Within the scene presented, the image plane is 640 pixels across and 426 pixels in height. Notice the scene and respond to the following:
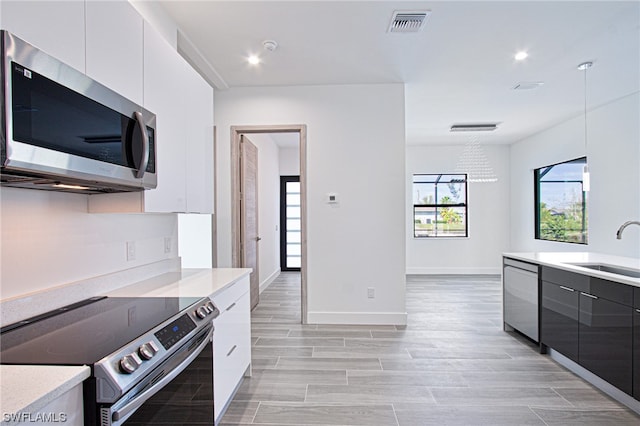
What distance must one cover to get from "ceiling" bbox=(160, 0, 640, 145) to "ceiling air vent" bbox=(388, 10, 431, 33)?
0.05m

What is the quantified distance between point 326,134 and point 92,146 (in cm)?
288

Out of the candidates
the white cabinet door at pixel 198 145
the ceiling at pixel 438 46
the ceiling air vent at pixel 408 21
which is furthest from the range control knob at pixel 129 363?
the ceiling air vent at pixel 408 21

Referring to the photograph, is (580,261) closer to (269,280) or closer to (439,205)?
(439,205)

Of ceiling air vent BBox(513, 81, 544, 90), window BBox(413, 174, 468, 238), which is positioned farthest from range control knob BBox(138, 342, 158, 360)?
window BBox(413, 174, 468, 238)

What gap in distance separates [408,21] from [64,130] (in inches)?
96.9

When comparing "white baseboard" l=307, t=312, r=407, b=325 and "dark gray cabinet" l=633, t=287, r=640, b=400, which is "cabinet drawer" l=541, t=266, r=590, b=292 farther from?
"white baseboard" l=307, t=312, r=407, b=325

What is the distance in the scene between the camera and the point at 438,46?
9.90 ft

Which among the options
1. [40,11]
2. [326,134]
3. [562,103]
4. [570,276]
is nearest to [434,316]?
[570,276]

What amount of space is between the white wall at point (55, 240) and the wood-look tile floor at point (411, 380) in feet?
4.11

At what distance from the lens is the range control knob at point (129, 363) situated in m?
1.02

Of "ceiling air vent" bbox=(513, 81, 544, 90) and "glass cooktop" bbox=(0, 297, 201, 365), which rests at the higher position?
"ceiling air vent" bbox=(513, 81, 544, 90)

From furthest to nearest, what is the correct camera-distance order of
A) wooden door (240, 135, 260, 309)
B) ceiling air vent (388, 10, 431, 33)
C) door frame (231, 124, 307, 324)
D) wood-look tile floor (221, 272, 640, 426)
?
wooden door (240, 135, 260, 309) < door frame (231, 124, 307, 324) < ceiling air vent (388, 10, 431, 33) < wood-look tile floor (221, 272, 640, 426)

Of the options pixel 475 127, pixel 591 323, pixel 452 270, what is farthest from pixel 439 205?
pixel 591 323

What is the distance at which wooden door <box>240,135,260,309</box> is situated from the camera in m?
4.18
